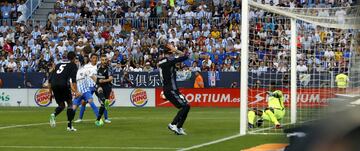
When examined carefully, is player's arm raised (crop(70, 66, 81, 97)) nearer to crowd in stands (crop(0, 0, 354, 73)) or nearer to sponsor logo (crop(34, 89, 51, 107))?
sponsor logo (crop(34, 89, 51, 107))

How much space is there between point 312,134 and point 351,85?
0.33 metres

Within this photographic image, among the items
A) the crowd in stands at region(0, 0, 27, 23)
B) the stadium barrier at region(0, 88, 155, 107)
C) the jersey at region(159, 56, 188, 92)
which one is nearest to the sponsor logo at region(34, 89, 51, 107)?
the stadium barrier at region(0, 88, 155, 107)

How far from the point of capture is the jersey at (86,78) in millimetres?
21797

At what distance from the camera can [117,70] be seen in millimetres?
36750

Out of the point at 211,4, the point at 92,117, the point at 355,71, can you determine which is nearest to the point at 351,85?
the point at 355,71

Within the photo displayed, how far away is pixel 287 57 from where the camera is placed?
83.5ft

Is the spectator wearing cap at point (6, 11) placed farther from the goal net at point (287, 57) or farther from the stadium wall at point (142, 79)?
the goal net at point (287, 57)

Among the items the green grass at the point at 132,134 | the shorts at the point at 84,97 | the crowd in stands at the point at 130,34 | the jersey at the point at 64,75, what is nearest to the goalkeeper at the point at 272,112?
the green grass at the point at 132,134

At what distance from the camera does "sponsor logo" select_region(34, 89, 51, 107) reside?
35.5 meters

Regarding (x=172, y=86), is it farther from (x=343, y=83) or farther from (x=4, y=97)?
(x=4, y=97)

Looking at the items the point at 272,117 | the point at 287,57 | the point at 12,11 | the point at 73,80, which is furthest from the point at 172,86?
the point at 12,11

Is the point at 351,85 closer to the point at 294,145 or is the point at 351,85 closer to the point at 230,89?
the point at 294,145

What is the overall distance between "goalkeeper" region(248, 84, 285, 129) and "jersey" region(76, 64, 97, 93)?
472 centimetres

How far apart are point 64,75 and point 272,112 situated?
543cm
